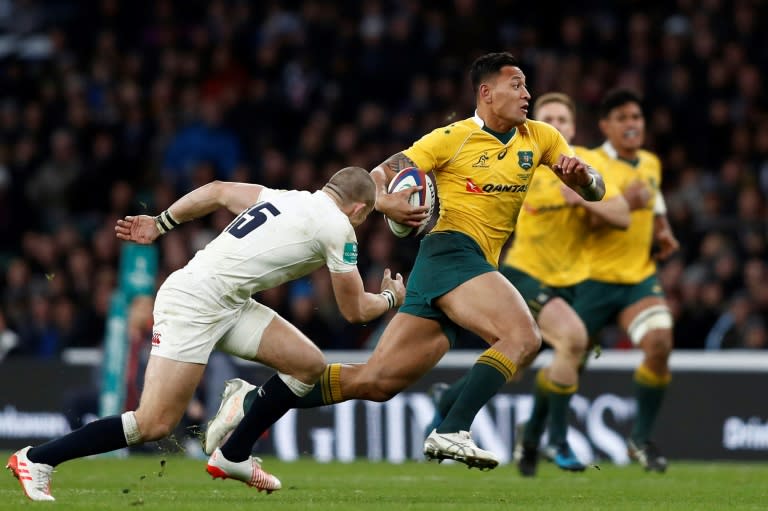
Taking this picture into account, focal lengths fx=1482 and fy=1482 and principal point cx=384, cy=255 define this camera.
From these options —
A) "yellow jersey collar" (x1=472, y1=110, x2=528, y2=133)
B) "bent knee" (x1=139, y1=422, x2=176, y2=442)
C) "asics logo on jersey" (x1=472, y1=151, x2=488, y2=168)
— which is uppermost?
"yellow jersey collar" (x1=472, y1=110, x2=528, y2=133)

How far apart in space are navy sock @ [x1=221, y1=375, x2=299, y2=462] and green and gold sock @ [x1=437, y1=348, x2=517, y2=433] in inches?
42.0

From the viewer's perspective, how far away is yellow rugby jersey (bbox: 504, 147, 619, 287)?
11.6 meters

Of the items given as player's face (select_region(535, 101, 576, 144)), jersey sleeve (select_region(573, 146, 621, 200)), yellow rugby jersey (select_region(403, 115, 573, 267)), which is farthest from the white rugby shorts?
jersey sleeve (select_region(573, 146, 621, 200))

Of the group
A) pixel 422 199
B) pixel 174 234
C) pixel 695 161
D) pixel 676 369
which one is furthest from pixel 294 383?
pixel 695 161

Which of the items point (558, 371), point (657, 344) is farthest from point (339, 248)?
point (657, 344)

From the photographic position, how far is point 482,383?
8641 mm

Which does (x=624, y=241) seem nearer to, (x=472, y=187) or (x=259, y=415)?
(x=472, y=187)

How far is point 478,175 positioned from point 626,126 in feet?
11.2

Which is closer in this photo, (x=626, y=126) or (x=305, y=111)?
(x=626, y=126)

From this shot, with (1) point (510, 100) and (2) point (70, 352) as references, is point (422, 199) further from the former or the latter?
(2) point (70, 352)

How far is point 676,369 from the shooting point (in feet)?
47.5

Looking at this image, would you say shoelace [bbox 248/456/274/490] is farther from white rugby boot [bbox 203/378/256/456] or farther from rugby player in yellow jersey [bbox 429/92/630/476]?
rugby player in yellow jersey [bbox 429/92/630/476]

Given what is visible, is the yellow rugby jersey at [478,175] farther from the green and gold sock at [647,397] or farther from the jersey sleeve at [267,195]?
the green and gold sock at [647,397]

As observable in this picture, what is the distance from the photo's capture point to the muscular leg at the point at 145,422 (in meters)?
8.28
